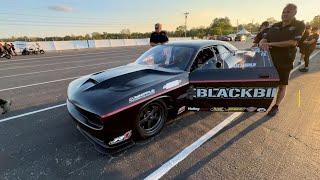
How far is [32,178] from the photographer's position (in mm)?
2404

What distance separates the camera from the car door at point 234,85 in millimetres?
3307

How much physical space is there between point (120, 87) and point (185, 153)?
1.28 meters

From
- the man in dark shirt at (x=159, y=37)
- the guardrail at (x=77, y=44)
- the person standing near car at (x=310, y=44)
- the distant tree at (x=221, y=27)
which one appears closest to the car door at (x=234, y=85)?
the man in dark shirt at (x=159, y=37)

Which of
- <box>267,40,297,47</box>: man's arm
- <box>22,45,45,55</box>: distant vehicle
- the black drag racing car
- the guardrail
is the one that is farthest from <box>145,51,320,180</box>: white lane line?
the guardrail

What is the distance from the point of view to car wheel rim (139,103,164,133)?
302cm

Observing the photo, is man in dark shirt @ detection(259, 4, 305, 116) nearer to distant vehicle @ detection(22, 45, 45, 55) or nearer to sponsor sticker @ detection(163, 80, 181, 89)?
sponsor sticker @ detection(163, 80, 181, 89)

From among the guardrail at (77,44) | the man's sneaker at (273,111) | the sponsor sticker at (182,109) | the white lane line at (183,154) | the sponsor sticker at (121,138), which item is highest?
the guardrail at (77,44)

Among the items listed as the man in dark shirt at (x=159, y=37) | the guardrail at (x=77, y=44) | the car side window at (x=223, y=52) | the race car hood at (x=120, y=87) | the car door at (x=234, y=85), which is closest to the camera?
the race car hood at (x=120, y=87)

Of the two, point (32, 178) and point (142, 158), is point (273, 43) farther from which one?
point (32, 178)

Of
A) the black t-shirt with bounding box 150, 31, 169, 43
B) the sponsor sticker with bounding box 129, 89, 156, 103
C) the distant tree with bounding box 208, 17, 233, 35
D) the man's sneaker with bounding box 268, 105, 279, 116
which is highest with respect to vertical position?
the distant tree with bounding box 208, 17, 233, 35

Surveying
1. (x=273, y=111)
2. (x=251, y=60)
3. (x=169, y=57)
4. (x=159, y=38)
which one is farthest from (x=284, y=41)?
(x=159, y=38)

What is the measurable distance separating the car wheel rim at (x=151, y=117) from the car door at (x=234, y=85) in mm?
549

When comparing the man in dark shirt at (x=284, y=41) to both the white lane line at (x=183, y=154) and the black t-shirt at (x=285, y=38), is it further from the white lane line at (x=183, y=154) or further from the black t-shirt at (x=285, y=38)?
the white lane line at (x=183, y=154)

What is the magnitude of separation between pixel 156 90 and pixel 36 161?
6.06 ft
